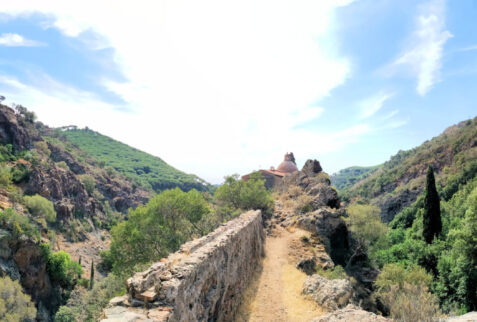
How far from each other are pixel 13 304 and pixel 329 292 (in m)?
32.9

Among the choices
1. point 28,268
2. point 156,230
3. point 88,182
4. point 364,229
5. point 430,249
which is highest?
point 88,182

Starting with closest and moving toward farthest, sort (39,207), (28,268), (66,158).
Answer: (28,268) < (39,207) < (66,158)

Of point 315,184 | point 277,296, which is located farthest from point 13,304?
point 315,184

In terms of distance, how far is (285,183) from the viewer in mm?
41531

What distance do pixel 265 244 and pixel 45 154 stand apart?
7488cm

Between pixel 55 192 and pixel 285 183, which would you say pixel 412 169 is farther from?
pixel 55 192

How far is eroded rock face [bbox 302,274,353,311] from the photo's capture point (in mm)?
10833

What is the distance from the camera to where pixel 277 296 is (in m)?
12.4

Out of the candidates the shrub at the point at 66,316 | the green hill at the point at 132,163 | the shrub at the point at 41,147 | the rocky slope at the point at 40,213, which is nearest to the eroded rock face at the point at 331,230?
the shrub at the point at 66,316

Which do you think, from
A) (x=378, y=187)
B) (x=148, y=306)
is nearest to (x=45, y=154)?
(x=148, y=306)

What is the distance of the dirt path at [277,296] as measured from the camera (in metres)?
10.5

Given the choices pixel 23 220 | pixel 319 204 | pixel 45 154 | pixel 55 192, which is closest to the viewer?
pixel 319 204

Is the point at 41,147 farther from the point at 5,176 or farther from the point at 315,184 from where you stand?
the point at 315,184

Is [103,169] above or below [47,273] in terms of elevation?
above
